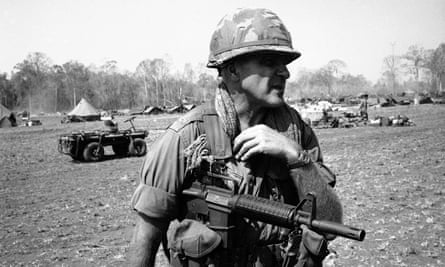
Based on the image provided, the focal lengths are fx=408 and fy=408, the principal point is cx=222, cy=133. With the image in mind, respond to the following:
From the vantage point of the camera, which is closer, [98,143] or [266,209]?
[266,209]

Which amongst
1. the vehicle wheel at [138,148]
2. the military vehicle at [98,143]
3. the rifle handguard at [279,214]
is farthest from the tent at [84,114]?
the rifle handguard at [279,214]

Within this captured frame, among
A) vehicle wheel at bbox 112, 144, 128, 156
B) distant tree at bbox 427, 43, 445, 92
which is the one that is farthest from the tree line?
vehicle wheel at bbox 112, 144, 128, 156

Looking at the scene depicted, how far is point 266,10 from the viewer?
2.12 meters

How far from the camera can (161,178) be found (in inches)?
75.4

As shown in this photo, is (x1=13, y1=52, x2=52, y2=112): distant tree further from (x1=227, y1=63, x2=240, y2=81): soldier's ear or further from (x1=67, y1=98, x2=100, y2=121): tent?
(x1=227, y1=63, x2=240, y2=81): soldier's ear

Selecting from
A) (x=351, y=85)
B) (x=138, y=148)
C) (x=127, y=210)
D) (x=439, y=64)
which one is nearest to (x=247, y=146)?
(x=127, y=210)

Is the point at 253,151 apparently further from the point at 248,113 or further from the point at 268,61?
the point at 268,61

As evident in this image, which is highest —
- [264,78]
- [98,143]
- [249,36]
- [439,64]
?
[439,64]

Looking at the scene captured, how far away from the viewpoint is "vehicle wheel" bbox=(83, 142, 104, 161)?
47.8 ft

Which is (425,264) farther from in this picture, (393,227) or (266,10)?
(266,10)

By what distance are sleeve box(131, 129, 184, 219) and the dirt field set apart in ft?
10.4

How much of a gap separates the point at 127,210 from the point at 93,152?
784 centimetres

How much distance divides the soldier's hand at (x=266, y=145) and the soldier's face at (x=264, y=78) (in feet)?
0.58

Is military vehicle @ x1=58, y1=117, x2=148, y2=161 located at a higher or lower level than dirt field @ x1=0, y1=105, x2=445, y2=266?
higher
